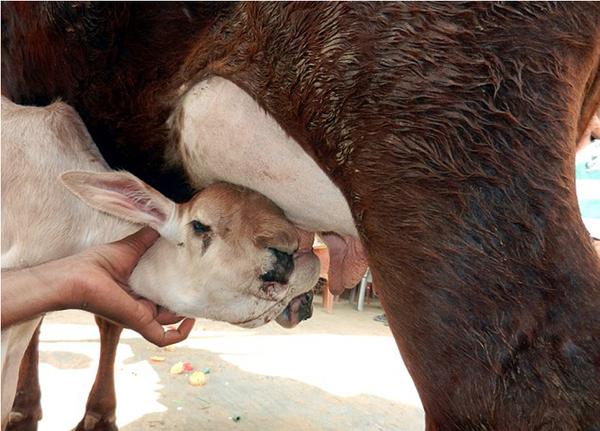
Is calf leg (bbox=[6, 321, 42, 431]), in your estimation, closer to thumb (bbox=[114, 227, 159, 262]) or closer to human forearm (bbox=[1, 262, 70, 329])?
thumb (bbox=[114, 227, 159, 262])

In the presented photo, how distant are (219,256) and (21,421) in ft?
5.30

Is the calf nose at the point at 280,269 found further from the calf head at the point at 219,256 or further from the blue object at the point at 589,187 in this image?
the blue object at the point at 589,187

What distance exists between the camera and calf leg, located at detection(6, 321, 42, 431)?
2.95 metres

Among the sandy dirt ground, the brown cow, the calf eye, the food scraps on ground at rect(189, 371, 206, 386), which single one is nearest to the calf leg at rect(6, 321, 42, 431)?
the sandy dirt ground

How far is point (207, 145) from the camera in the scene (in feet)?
6.04

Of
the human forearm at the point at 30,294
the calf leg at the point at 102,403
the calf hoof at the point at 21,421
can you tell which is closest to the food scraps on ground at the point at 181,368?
the calf leg at the point at 102,403

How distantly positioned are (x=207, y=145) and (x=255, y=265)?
1.21 feet

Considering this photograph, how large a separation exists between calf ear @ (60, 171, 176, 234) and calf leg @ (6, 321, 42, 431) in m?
1.38

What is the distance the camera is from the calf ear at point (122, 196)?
170cm

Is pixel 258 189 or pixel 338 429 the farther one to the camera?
pixel 338 429

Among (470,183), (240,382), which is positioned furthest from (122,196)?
(240,382)

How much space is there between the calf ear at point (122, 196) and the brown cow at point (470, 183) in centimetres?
61

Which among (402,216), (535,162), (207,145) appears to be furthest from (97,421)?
(535,162)

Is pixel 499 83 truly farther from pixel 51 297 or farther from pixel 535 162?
pixel 51 297
